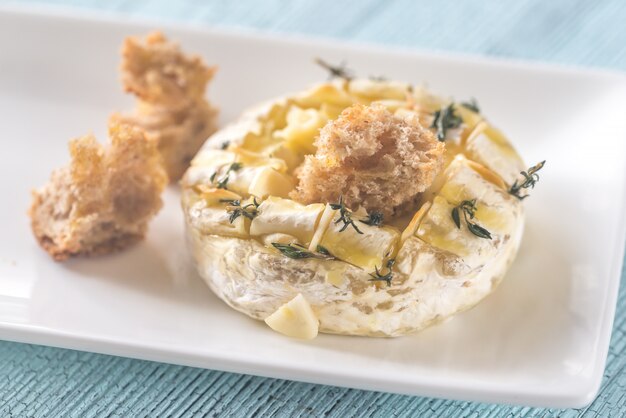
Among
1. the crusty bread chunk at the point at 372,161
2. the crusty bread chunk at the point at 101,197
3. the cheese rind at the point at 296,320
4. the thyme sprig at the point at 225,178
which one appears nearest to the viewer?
the crusty bread chunk at the point at 372,161

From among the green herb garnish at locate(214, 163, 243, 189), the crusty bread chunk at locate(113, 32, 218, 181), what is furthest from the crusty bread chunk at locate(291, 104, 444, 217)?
→ the crusty bread chunk at locate(113, 32, 218, 181)

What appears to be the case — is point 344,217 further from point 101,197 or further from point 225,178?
point 101,197

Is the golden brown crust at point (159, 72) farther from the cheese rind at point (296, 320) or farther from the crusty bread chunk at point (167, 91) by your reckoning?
the cheese rind at point (296, 320)

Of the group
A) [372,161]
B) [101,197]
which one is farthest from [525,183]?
[101,197]

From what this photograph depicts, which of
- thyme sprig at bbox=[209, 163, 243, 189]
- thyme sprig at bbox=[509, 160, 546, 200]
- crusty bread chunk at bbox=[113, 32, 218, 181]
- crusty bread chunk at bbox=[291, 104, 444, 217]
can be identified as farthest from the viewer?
crusty bread chunk at bbox=[113, 32, 218, 181]

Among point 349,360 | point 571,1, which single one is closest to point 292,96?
point 349,360

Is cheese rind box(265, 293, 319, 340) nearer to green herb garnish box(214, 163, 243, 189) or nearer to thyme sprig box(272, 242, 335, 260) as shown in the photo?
thyme sprig box(272, 242, 335, 260)

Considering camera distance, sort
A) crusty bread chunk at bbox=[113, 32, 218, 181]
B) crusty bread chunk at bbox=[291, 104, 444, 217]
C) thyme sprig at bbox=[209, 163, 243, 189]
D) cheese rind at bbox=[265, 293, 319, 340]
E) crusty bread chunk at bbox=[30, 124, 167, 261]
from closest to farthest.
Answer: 1. crusty bread chunk at bbox=[291, 104, 444, 217]
2. cheese rind at bbox=[265, 293, 319, 340]
3. thyme sprig at bbox=[209, 163, 243, 189]
4. crusty bread chunk at bbox=[30, 124, 167, 261]
5. crusty bread chunk at bbox=[113, 32, 218, 181]

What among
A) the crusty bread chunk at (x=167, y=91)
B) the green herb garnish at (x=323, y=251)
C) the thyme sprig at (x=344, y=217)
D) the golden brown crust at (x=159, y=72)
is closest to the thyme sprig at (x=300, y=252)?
the green herb garnish at (x=323, y=251)
